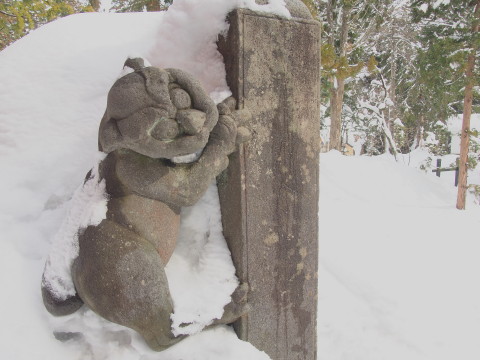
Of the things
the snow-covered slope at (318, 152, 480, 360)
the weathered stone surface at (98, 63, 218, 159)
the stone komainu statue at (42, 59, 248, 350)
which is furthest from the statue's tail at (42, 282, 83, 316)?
the snow-covered slope at (318, 152, 480, 360)

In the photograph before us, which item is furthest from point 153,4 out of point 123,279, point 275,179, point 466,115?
point 123,279

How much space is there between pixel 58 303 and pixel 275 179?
1.07 meters

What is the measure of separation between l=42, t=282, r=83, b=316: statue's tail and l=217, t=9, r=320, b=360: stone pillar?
2.31 ft

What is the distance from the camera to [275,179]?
5.74ft

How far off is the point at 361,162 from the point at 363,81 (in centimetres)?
849

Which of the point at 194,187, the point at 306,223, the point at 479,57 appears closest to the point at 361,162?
the point at 479,57

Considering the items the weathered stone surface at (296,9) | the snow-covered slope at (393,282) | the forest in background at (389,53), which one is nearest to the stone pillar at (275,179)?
the weathered stone surface at (296,9)

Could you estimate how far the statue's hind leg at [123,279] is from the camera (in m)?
1.35

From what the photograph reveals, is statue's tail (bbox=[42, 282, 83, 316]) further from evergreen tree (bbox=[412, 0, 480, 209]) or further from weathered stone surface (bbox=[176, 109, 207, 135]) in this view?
evergreen tree (bbox=[412, 0, 480, 209])

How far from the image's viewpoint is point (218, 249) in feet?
5.70

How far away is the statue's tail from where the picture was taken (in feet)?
4.74

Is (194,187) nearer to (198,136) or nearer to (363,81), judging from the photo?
(198,136)

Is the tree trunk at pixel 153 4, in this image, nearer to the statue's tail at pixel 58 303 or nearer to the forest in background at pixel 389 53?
the forest in background at pixel 389 53

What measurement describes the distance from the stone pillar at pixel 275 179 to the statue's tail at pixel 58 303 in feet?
2.31
